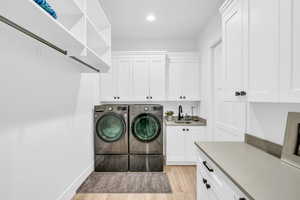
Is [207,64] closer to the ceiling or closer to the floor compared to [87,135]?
closer to the ceiling

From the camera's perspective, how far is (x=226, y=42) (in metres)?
1.85

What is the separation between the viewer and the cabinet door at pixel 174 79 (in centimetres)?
396

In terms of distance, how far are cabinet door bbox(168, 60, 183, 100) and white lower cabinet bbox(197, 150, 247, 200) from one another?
220cm

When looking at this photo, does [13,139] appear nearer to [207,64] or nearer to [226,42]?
[226,42]

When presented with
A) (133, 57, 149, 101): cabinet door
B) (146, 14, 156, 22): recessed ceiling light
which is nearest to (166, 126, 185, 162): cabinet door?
(133, 57, 149, 101): cabinet door

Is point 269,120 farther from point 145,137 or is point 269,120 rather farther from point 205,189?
point 145,137

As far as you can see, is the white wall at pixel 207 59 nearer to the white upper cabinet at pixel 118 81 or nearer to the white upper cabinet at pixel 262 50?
the white upper cabinet at pixel 262 50

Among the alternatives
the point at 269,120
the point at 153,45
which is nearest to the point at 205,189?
the point at 269,120

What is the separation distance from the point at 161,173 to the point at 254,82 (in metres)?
2.42

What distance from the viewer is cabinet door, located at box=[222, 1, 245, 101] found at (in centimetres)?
158

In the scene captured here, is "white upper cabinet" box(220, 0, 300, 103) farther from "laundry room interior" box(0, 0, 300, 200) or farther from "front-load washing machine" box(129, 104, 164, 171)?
"front-load washing machine" box(129, 104, 164, 171)

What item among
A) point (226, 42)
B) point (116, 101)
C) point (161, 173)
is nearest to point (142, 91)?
point (116, 101)

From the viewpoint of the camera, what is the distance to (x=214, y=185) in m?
→ 1.42

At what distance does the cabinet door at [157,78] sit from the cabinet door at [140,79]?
0.27ft
